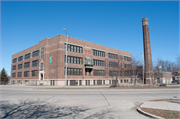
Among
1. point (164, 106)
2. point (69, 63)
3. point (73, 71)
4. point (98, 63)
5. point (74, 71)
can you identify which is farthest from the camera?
point (98, 63)

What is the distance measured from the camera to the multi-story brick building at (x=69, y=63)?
4128cm

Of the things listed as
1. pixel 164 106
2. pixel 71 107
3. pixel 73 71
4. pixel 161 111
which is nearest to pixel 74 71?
pixel 73 71

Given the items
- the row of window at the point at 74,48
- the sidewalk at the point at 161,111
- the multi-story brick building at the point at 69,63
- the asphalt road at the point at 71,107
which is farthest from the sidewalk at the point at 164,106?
the row of window at the point at 74,48

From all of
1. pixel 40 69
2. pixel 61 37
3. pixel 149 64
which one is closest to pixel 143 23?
pixel 149 64

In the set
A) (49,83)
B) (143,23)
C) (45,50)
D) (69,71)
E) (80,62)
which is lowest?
(49,83)

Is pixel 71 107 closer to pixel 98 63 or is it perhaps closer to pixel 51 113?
pixel 51 113

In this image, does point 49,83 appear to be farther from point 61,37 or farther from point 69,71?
point 61,37

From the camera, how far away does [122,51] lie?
6494 cm

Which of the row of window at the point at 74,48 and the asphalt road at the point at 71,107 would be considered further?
the row of window at the point at 74,48

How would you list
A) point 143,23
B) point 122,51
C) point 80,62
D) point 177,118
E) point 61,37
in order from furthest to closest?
point 122,51 < point 143,23 < point 80,62 < point 61,37 < point 177,118

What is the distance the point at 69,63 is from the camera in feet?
140

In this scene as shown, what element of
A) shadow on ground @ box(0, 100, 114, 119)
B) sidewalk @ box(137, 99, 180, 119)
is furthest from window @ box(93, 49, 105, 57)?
shadow on ground @ box(0, 100, 114, 119)

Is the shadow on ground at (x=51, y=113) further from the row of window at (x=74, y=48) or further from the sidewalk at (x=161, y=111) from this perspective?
the row of window at (x=74, y=48)

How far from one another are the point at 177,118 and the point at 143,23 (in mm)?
49420
